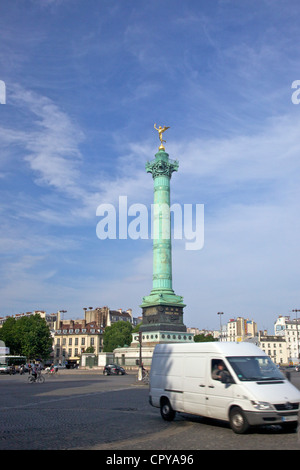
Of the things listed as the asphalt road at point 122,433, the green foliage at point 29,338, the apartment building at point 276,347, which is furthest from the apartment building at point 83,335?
the asphalt road at point 122,433

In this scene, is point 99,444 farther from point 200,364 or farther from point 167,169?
point 167,169

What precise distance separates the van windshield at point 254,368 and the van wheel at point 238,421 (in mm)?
787

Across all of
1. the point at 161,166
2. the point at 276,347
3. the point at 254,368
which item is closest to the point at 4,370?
the point at 161,166

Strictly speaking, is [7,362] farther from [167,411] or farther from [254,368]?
[254,368]

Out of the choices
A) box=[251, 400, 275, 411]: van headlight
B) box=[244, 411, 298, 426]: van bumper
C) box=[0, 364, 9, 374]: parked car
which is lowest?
box=[0, 364, 9, 374]: parked car

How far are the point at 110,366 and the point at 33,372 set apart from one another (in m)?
15.1

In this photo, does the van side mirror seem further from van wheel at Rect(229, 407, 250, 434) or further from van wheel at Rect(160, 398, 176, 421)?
van wheel at Rect(160, 398, 176, 421)

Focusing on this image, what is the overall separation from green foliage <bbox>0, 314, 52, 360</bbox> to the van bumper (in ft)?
279

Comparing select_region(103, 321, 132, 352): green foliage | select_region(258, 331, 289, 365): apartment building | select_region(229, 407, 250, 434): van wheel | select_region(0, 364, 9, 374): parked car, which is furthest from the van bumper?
select_region(258, 331, 289, 365): apartment building

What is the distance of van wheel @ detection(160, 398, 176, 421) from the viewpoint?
13480mm

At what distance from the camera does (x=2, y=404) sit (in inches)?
765

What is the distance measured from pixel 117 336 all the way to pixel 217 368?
106118 millimetres

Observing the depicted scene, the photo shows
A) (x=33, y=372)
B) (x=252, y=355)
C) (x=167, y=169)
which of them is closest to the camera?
(x=252, y=355)
